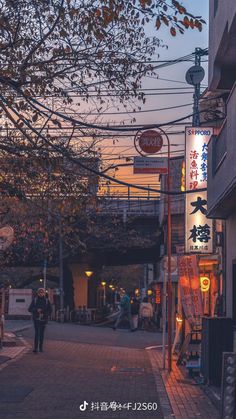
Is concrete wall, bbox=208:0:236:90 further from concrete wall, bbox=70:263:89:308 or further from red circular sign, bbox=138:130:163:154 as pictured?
concrete wall, bbox=70:263:89:308

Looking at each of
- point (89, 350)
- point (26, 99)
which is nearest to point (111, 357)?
point (89, 350)

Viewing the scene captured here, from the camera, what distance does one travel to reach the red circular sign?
18.7 m

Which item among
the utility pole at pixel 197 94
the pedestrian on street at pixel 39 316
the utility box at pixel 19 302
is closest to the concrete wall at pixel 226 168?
the utility pole at pixel 197 94

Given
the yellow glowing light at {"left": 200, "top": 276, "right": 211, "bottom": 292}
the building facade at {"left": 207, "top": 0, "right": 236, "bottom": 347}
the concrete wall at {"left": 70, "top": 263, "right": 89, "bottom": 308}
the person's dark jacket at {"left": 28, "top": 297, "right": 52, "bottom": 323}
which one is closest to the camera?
the building facade at {"left": 207, "top": 0, "right": 236, "bottom": 347}

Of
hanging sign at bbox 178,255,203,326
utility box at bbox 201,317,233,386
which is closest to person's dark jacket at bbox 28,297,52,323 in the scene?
hanging sign at bbox 178,255,203,326

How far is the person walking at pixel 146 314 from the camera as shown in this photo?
126ft

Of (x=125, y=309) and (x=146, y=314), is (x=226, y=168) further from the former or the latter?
(x=146, y=314)

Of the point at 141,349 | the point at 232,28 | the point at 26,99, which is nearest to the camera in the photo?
the point at 26,99

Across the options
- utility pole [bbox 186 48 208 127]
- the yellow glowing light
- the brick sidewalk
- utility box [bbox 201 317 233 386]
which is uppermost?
utility pole [bbox 186 48 208 127]

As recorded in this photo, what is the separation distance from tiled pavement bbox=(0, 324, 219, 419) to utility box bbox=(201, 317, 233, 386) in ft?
1.35

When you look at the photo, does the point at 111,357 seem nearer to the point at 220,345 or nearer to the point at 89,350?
the point at 89,350

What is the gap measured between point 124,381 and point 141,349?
10.5 meters

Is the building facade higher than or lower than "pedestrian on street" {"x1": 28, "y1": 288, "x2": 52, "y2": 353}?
higher

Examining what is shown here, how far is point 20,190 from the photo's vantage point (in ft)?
44.1
